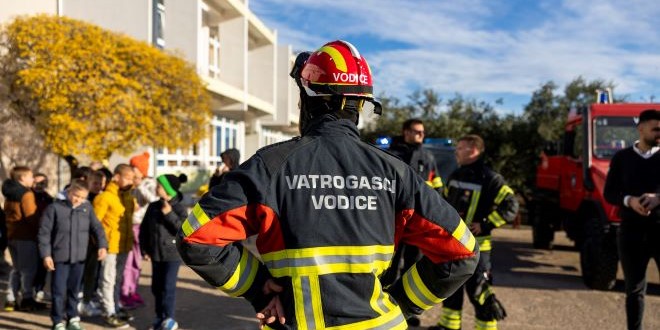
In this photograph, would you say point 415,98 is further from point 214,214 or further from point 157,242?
point 214,214

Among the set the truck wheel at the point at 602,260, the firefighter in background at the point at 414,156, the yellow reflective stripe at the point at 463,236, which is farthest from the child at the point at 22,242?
the truck wheel at the point at 602,260

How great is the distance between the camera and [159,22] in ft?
56.0

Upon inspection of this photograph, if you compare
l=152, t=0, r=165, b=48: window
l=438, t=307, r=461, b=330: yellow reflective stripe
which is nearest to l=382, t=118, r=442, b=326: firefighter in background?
l=438, t=307, r=461, b=330: yellow reflective stripe

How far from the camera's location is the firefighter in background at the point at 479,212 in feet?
15.8

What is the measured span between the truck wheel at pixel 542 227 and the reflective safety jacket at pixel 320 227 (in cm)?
1028

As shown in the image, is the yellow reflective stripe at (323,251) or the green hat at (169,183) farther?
the green hat at (169,183)

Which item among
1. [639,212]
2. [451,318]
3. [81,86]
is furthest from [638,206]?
[81,86]

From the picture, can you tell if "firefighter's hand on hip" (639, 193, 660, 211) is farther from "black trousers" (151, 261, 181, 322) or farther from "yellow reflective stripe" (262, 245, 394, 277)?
"black trousers" (151, 261, 181, 322)

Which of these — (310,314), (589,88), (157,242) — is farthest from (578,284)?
(589,88)

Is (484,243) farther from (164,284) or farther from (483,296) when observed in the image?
(164,284)

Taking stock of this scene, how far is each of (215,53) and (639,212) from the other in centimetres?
→ 1811

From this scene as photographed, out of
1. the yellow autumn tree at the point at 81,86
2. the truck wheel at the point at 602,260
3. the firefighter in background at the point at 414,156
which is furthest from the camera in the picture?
the yellow autumn tree at the point at 81,86

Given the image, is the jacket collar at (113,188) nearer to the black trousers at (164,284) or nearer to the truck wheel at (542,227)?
the black trousers at (164,284)

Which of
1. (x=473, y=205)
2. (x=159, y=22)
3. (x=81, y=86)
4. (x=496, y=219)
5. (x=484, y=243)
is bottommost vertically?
(x=484, y=243)
